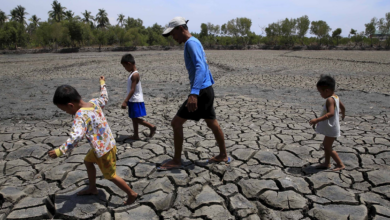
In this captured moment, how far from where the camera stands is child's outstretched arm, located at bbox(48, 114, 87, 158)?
6.57ft

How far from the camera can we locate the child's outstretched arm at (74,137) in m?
2.00

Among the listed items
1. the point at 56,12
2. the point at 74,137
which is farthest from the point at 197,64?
the point at 56,12

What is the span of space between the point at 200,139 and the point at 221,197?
1715mm

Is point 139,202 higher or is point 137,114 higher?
point 137,114

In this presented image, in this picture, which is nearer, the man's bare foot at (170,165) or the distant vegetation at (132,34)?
the man's bare foot at (170,165)

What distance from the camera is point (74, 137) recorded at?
83.2 inches

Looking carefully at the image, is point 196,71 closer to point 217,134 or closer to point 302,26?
point 217,134

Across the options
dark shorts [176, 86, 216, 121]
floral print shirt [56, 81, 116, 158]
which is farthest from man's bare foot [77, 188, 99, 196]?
dark shorts [176, 86, 216, 121]

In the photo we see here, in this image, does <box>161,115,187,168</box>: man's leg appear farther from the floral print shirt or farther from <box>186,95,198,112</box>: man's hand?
the floral print shirt

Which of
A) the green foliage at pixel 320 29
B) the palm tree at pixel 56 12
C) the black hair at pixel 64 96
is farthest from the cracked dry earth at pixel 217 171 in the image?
the palm tree at pixel 56 12

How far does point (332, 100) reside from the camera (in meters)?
3.00

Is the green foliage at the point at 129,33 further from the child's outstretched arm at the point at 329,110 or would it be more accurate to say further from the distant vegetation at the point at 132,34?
the child's outstretched arm at the point at 329,110

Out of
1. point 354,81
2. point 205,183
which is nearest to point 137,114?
point 205,183

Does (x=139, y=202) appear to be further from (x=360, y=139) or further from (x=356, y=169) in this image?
(x=360, y=139)
